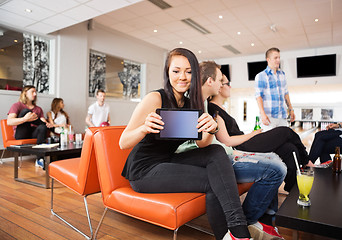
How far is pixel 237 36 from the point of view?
665 centimetres

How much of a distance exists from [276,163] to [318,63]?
7.48 m

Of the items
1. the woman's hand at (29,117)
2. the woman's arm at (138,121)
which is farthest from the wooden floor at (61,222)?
the woman's hand at (29,117)

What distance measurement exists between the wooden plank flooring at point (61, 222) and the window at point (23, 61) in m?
2.95

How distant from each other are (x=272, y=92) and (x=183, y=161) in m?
2.16

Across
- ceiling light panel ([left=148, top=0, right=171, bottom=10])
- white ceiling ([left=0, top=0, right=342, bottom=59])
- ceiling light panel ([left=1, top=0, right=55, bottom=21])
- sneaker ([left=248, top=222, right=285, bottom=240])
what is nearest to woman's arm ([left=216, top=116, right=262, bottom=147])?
sneaker ([left=248, top=222, right=285, bottom=240])

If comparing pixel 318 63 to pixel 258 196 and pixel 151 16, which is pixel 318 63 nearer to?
pixel 151 16

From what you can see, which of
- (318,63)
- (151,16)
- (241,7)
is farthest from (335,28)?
(151,16)

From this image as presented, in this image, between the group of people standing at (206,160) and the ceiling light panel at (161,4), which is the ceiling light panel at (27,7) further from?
the group of people standing at (206,160)

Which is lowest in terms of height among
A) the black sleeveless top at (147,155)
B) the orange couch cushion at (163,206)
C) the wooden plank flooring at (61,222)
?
the wooden plank flooring at (61,222)

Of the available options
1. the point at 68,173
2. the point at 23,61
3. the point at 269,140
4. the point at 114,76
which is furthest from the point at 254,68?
the point at 68,173

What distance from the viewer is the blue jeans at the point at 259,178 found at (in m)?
1.40

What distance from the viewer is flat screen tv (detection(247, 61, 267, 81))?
8328 millimetres

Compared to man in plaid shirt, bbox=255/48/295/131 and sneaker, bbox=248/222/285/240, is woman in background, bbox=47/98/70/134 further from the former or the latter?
sneaker, bbox=248/222/285/240

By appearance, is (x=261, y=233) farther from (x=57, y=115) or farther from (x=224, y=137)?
(x=57, y=115)
